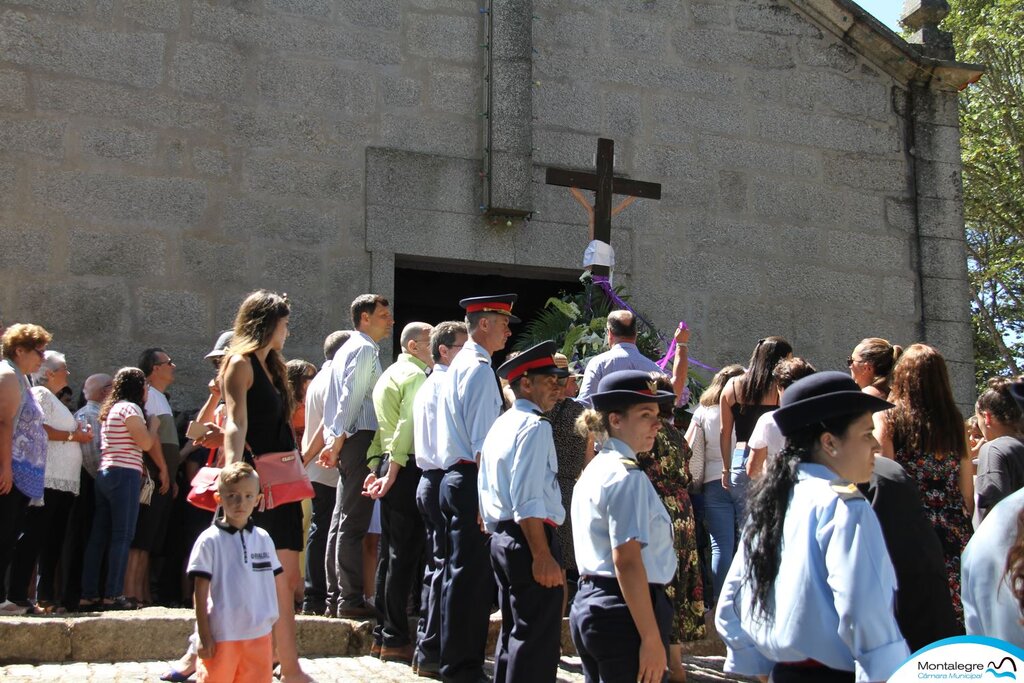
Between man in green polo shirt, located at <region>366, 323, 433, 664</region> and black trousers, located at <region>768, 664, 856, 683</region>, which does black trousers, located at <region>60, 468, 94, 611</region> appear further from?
black trousers, located at <region>768, 664, 856, 683</region>

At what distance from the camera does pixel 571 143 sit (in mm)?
10617

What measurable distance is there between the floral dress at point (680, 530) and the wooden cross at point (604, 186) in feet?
10.2

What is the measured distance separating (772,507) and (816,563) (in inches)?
10.6

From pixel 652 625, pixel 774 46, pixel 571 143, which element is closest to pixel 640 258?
pixel 571 143

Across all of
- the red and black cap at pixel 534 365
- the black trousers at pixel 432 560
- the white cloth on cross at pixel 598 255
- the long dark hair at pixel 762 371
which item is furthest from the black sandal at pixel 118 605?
the white cloth on cross at pixel 598 255

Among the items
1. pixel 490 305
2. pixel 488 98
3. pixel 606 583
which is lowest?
pixel 606 583

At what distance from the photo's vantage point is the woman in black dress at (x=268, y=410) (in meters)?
5.54

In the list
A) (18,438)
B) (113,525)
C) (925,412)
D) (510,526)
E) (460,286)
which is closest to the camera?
(510,526)

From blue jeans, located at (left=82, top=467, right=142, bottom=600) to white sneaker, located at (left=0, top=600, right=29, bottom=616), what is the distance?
16.6 inches

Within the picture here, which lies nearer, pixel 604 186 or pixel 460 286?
pixel 604 186

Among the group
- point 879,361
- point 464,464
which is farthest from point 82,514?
point 879,361

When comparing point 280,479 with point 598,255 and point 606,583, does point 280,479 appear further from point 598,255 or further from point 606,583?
point 598,255

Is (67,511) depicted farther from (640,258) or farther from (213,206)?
(640,258)

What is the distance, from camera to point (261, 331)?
5.70 m
